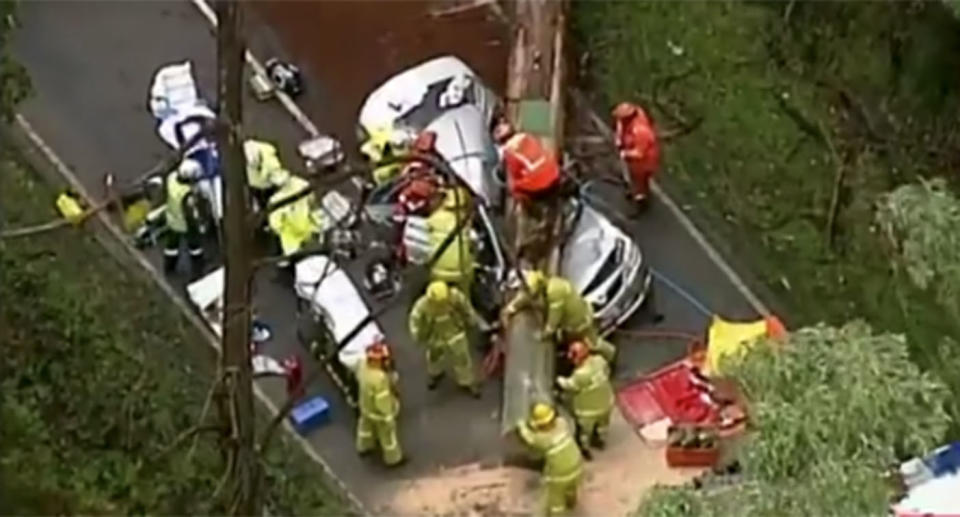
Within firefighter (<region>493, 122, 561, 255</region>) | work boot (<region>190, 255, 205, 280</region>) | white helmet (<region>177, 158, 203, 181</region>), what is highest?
white helmet (<region>177, 158, 203, 181</region>)

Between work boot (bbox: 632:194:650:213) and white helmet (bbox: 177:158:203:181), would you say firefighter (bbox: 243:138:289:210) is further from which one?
work boot (bbox: 632:194:650:213)

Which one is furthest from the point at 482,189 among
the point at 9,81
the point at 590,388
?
the point at 9,81

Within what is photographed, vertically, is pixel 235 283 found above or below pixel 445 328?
above

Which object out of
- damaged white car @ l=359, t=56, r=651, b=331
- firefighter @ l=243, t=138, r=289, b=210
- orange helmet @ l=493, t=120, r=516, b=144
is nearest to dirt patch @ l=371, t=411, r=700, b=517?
damaged white car @ l=359, t=56, r=651, b=331

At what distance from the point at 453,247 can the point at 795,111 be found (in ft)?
13.3

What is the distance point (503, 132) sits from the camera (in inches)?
838

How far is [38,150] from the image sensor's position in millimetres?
22438

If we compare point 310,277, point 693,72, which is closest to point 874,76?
point 693,72

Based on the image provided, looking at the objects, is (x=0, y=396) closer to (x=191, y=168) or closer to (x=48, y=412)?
(x=48, y=412)

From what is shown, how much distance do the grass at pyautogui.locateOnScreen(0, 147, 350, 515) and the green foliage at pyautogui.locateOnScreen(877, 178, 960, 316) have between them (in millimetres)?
7522

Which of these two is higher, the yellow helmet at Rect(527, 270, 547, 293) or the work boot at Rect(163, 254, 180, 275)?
the work boot at Rect(163, 254, 180, 275)

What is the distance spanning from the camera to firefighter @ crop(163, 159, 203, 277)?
20.5 meters

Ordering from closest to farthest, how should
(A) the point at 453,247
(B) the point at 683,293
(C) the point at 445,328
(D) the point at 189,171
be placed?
(C) the point at 445,328 → (A) the point at 453,247 → (D) the point at 189,171 → (B) the point at 683,293

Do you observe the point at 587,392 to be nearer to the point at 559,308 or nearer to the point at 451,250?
the point at 559,308
